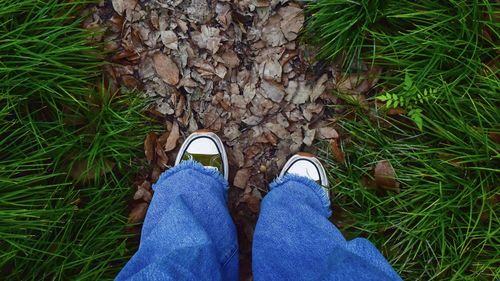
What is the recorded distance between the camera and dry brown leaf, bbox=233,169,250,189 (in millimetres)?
1933

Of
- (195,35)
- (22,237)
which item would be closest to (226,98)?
(195,35)

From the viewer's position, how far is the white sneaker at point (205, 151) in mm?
1873

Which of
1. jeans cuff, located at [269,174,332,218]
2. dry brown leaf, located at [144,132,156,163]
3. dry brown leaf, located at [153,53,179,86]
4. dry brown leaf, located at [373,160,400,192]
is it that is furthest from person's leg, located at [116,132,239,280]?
dry brown leaf, located at [373,160,400,192]

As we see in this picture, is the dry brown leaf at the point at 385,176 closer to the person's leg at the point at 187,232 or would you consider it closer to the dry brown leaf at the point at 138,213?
the person's leg at the point at 187,232

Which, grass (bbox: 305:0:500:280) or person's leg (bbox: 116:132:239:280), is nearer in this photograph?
person's leg (bbox: 116:132:239:280)

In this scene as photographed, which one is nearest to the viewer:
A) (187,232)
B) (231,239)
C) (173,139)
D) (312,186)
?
(187,232)

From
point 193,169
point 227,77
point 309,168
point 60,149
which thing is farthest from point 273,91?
point 60,149

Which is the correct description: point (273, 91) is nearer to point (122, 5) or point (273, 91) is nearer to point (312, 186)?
point (312, 186)

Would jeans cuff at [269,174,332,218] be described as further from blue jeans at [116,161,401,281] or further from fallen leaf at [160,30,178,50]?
fallen leaf at [160,30,178,50]

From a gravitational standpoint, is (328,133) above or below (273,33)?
below

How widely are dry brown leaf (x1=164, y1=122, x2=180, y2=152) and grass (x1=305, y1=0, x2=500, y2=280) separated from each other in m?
0.65

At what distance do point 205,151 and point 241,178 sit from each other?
0.63 feet

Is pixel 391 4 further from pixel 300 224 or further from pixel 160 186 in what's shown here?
pixel 160 186

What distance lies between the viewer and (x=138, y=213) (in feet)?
6.16
